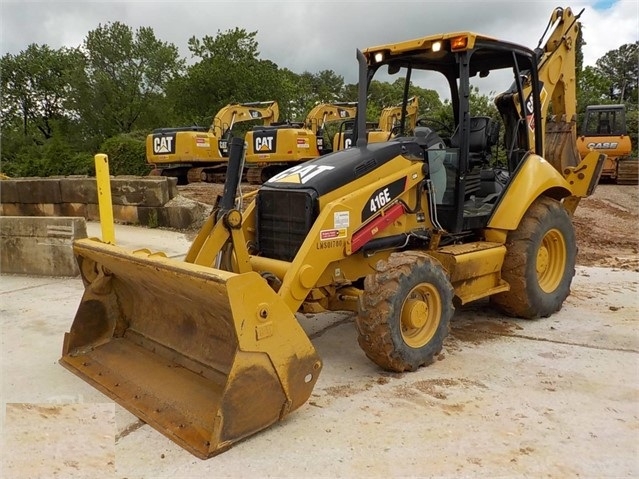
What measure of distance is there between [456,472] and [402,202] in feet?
7.50

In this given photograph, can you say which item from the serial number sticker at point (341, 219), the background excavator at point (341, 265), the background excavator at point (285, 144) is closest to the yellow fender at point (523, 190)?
the background excavator at point (341, 265)

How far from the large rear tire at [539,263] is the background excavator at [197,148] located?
15.9 m

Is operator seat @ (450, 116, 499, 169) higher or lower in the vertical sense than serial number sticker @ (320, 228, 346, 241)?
higher

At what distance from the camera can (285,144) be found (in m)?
18.6

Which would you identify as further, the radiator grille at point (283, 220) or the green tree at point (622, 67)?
the green tree at point (622, 67)

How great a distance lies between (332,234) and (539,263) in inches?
98.9

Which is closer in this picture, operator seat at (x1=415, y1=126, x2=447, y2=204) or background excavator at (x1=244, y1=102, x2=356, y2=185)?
operator seat at (x1=415, y1=126, x2=447, y2=204)

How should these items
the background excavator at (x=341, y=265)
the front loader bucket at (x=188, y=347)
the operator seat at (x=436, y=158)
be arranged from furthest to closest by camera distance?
1. the operator seat at (x=436, y=158)
2. the background excavator at (x=341, y=265)
3. the front loader bucket at (x=188, y=347)

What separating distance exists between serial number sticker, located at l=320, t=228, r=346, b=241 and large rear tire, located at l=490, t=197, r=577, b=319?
1.88 metres

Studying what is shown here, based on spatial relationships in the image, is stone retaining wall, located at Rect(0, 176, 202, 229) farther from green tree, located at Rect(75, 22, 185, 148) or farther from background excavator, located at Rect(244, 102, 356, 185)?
green tree, located at Rect(75, 22, 185, 148)

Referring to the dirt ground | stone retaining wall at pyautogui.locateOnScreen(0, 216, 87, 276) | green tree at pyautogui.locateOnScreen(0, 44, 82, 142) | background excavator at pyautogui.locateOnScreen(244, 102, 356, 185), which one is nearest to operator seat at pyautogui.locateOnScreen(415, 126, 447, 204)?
the dirt ground

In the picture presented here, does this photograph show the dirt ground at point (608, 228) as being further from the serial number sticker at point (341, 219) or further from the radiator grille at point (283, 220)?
the radiator grille at point (283, 220)

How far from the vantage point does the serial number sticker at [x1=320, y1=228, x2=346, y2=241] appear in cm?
402

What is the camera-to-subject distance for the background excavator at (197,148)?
66.1 feet
